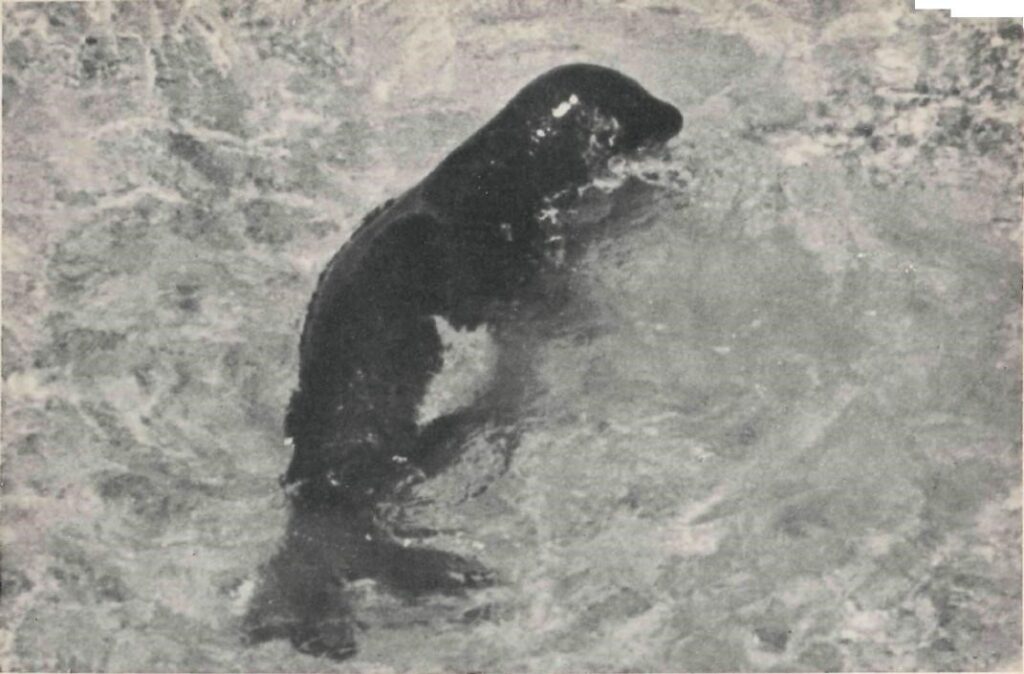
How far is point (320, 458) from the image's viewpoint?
1889 mm

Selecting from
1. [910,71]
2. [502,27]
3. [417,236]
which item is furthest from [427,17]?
[910,71]

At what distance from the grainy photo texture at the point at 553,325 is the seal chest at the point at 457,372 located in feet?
0.10

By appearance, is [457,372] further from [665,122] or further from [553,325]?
[665,122]

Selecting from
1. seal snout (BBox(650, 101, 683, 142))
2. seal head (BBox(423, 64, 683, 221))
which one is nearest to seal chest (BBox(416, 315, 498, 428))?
seal head (BBox(423, 64, 683, 221))

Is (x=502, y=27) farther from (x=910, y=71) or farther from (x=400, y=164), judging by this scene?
(x=910, y=71)

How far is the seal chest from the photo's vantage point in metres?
1.88

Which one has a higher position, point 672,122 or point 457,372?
point 672,122

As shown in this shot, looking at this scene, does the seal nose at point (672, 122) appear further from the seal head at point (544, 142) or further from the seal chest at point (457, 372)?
the seal chest at point (457, 372)

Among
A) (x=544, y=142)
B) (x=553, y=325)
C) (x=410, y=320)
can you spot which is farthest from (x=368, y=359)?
(x=544, y=142)

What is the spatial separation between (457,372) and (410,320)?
0.08 meters

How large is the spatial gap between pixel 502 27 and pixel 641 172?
231 millimetres

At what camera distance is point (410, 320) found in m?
1.87

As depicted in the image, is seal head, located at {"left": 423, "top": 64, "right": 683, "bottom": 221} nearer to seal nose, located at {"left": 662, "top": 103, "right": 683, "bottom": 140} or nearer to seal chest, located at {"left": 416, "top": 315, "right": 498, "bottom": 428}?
seal nose, located at {"left": 662, "top": 103, "right": 683, "bottom": 140}

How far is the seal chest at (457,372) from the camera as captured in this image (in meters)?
1.88
